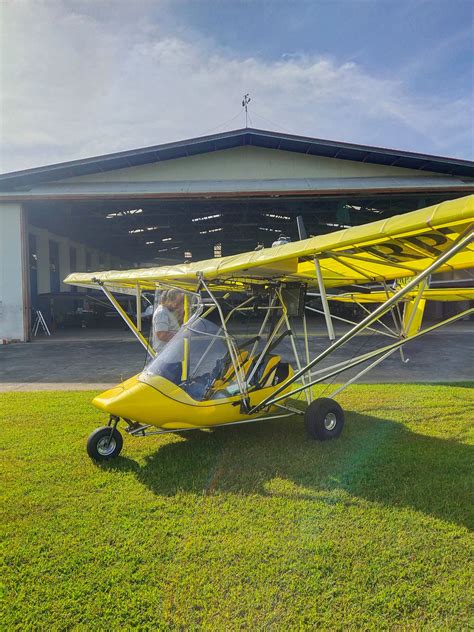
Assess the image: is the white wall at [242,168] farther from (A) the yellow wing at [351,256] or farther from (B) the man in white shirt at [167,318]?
(B) the man in white shirt at [167,318]

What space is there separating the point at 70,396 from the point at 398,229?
6.84 metres

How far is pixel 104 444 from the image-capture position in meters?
4.61

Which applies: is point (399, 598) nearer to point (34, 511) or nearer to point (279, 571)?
point (279, 571)

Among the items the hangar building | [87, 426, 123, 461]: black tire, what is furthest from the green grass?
the hangar building

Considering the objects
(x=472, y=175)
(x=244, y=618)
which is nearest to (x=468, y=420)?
(x=244, y=618)

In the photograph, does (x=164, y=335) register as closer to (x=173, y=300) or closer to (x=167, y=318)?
(x=167, y=318)

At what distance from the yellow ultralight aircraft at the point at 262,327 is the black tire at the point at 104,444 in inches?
0.5

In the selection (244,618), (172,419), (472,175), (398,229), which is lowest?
(244,618)

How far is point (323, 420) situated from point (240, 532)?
2226 millimetres

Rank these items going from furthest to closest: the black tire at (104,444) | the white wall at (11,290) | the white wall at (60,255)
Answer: the white wall at (60,255), the white wall at (11,290), the black tire at (104,444)

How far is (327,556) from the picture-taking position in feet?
9.56

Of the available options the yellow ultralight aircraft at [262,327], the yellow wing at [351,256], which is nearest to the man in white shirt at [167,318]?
the yellow ultralight aircraft at [262,327]

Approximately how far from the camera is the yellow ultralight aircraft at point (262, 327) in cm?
369

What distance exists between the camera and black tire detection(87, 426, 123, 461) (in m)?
4.53
